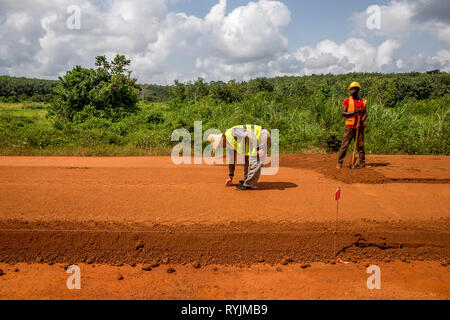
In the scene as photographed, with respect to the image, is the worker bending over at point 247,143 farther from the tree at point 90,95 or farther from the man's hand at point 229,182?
the tree at point 90,95

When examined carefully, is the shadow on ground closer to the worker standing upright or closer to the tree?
the worker standing upright

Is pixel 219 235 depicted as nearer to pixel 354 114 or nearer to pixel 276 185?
pixel 276 185

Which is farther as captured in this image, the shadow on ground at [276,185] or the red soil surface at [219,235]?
the shadow on ground at [276,185]

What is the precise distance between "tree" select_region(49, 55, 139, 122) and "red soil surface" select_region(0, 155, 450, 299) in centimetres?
972

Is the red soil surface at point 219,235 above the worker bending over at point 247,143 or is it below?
below

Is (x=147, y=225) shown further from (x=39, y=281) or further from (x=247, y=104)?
(x=247, y=104)

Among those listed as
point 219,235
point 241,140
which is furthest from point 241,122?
point 219,235

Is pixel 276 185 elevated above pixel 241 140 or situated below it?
below

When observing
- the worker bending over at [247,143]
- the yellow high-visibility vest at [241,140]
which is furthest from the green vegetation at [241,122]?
the yellow high-visibility vest at [241,140]

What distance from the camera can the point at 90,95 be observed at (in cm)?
1609

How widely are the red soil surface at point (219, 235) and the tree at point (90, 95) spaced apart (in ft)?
31.9

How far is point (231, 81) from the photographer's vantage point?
24578 mm

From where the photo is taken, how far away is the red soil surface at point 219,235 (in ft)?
13.9

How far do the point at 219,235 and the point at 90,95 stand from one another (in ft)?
44.1
